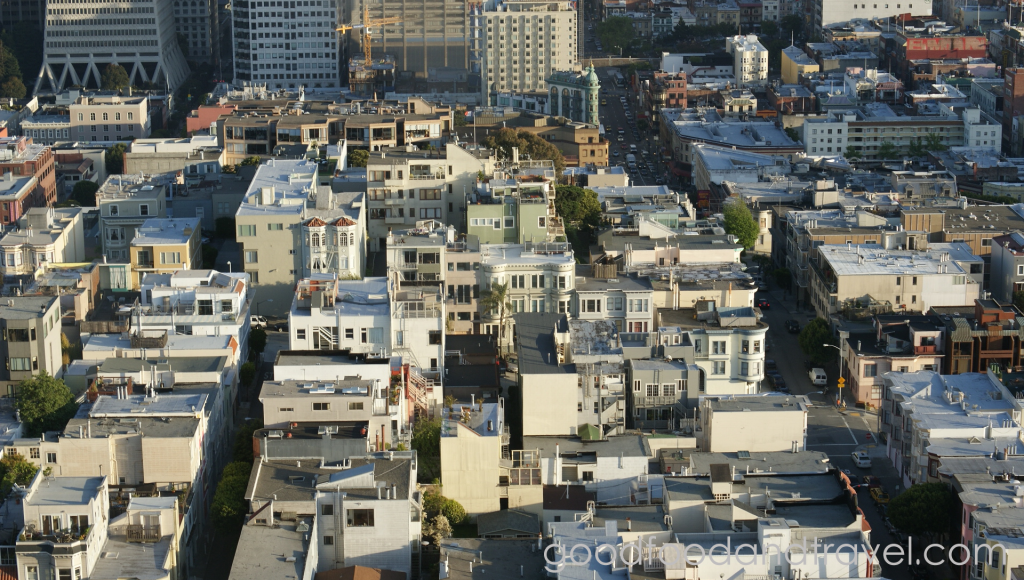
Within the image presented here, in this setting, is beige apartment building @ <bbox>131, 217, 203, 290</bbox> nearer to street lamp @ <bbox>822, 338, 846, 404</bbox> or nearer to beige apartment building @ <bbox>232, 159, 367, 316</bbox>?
beige apartment building @ <bbox>232, 159, 367, 316</bbox>

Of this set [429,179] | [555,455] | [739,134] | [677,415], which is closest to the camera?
[555,455]

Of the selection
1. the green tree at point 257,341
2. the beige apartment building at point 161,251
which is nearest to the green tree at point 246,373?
the green tree at point 257,341

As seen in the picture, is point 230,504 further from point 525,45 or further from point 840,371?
point 525,45

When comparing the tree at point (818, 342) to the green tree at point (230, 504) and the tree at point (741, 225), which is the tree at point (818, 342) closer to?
the tree at point (741, 225)

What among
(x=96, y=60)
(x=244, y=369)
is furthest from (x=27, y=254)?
(x=96, y=60)

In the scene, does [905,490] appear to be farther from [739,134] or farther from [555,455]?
[739,134]

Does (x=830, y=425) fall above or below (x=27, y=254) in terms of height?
below

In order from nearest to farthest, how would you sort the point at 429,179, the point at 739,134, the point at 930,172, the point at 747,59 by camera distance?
the point at 429,179 → the point at 930,172 → the point at 739,134 → the point at 747,59
